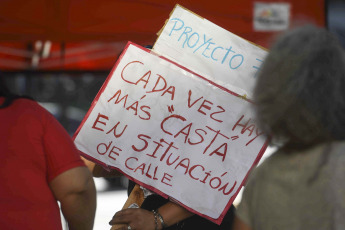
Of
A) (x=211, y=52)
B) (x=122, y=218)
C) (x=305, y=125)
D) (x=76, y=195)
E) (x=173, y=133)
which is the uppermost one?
(x=305, y=125)

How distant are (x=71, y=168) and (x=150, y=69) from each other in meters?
0.62

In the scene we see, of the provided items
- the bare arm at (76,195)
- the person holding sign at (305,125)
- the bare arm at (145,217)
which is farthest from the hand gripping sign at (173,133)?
the person holding sign at (305,125)

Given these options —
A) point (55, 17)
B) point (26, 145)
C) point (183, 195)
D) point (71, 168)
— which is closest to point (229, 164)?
point (183, 195)

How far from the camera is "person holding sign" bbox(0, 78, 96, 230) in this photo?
5.59ft

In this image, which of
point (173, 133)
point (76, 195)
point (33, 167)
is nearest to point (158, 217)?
point (173, 133)

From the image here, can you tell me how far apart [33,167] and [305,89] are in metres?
0.82

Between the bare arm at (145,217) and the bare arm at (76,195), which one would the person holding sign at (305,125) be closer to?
the bare arm at (76,195)

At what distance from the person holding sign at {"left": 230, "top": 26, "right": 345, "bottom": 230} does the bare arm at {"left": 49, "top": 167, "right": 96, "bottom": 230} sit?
63cm

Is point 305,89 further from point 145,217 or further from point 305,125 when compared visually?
point 145,217

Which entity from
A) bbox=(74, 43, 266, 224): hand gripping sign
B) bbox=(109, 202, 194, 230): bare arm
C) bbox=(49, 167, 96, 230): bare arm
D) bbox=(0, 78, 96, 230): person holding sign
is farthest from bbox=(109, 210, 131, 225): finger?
bbox=(0, 78, 96, 230): person holding sign

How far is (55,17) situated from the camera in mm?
3869

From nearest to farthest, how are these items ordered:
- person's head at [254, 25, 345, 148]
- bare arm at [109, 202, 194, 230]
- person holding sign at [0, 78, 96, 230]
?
person's head at [254, 25, 345, 148] < person holding sign at [0, 78, 96, 230] < bare arm at [109, 202, 194, 230]

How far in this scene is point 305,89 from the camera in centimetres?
128

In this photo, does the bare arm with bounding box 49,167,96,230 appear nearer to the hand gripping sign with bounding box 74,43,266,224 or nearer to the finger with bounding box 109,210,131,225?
the finger with bounding box 109,210,131,225
